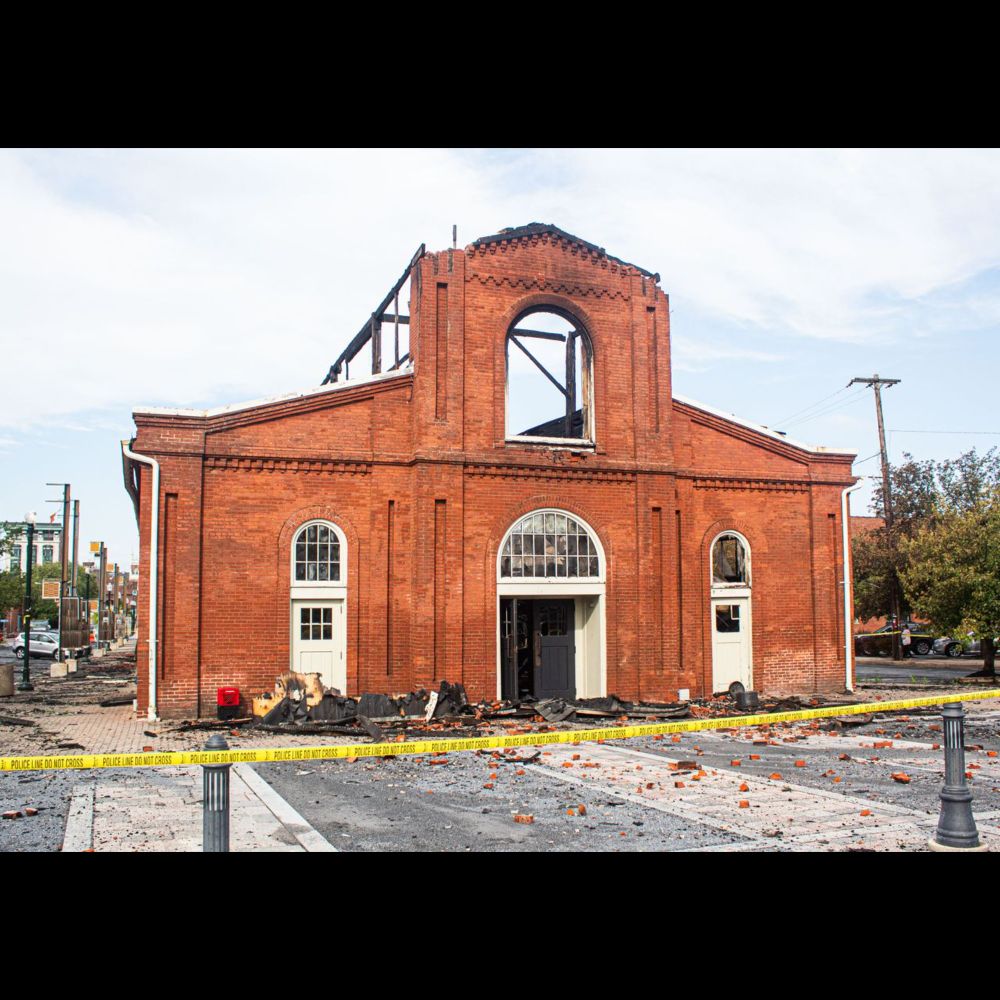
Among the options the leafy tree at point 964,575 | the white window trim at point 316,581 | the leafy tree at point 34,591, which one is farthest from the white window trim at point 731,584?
the leafy tree at point 34,591

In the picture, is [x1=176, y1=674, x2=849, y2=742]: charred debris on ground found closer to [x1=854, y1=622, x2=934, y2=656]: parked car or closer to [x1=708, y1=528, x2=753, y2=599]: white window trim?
[x1=708, y1=528, x2=753, y2=599]: white window trim

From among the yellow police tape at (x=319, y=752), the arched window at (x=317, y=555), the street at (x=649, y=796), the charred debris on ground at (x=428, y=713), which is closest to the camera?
the yellow police tape at (x=319, y=752)

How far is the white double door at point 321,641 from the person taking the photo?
1858cm

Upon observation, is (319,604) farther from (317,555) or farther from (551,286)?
(551,286)

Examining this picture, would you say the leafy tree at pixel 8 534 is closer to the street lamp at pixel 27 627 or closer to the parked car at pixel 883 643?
the street lamp at pixel 27 627

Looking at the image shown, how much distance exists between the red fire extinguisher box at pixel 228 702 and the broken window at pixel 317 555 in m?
2.37

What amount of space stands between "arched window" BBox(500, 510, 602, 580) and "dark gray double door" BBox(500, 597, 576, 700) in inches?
31.8

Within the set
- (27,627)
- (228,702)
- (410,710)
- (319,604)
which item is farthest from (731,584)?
(27,627)

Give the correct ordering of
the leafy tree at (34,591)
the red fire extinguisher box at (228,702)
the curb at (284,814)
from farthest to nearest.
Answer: the leafy tree at (34,591)
the red fire extinguisher box at (228,702)
the curb at (284,814)

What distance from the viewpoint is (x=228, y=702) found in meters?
17.6

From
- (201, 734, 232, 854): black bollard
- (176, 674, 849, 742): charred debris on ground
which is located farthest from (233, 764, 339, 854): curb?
(176, 674, 849, 742): charred debris on ground

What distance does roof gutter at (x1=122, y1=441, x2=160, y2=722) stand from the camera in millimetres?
17422

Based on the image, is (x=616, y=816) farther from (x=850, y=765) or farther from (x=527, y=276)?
(x=527, y=276)
